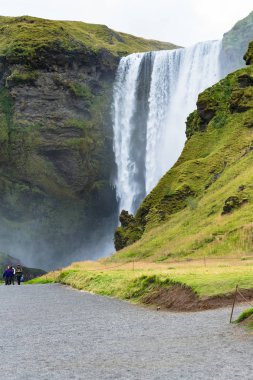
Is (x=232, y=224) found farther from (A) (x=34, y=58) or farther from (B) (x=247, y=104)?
(A) (x=34, y=58)

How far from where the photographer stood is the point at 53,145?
98.6m

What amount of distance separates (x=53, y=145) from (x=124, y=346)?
3365 inches

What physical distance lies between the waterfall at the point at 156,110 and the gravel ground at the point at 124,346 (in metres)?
71.0

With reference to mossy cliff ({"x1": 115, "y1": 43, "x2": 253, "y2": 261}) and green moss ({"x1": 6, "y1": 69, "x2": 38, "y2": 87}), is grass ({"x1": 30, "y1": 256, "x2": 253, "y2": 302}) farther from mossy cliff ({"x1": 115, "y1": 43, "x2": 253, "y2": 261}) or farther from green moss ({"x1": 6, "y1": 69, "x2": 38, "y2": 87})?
green moss ({"x1": 6, "y1": 69, "x2": 38, "y2": 87})

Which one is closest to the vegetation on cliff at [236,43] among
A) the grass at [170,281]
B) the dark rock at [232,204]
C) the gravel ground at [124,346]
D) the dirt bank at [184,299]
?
the dark rock at [232,204]

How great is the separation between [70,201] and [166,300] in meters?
80.5

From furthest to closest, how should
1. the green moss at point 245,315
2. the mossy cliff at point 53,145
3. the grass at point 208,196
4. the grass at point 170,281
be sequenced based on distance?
1. the mossy cliff at point 53,145
2. the grass at point 208,196
3. the grass at point 170,281
4. the green moss at point 245,315

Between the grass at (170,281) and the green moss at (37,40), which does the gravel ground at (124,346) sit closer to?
the grass at (170,281)

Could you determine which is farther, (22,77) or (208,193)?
(22,77)

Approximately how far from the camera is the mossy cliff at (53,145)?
99.3m

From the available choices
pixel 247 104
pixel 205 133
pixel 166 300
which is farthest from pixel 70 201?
pixel 166 300

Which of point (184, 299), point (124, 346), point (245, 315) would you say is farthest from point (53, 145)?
point (124, 346)

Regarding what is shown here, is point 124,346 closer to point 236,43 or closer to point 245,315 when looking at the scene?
point 245,315

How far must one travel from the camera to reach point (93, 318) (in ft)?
69.3
